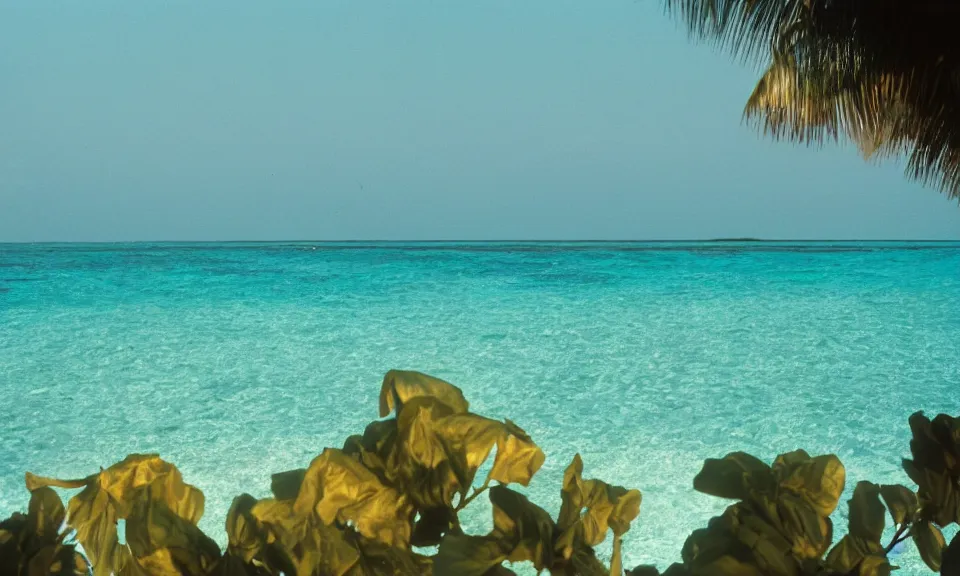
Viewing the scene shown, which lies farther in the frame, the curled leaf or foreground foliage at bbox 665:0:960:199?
foreground foliage at bbox 665:0:960:199

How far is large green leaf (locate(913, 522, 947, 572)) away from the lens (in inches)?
15.6

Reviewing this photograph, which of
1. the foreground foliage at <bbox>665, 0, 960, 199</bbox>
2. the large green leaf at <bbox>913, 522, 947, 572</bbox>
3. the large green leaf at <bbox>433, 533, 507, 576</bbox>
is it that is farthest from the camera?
the foreground foliage at <bbox>665, 0, 960, 199</bbox>

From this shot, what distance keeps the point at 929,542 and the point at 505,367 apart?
5.53 m

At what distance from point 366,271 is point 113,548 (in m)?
12.0

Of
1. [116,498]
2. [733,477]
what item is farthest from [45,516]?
[733,477]

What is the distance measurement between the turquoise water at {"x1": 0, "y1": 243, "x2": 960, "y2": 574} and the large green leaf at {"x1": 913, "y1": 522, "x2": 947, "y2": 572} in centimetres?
273

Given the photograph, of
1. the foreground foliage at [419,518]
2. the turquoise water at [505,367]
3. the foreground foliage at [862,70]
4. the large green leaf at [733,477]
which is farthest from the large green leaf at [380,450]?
the foreground foliage at [862,70]

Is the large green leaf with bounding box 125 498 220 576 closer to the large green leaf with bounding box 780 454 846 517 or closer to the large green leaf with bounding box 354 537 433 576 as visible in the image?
the large green leaf with bounding box 354 537 433 576

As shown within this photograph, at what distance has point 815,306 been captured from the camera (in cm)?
880

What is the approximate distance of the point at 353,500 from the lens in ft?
1.00

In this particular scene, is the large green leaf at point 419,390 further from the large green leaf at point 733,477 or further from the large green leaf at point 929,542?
the large green leaf at point 929,542

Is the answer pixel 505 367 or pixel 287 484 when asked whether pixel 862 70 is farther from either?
pixel 287 484

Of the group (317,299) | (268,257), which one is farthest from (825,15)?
(268,257)

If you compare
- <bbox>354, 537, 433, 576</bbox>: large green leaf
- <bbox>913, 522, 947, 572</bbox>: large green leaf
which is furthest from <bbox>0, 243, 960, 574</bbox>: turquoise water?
<bbox>354, 537, 433, 576</bbox>: large green leaf
